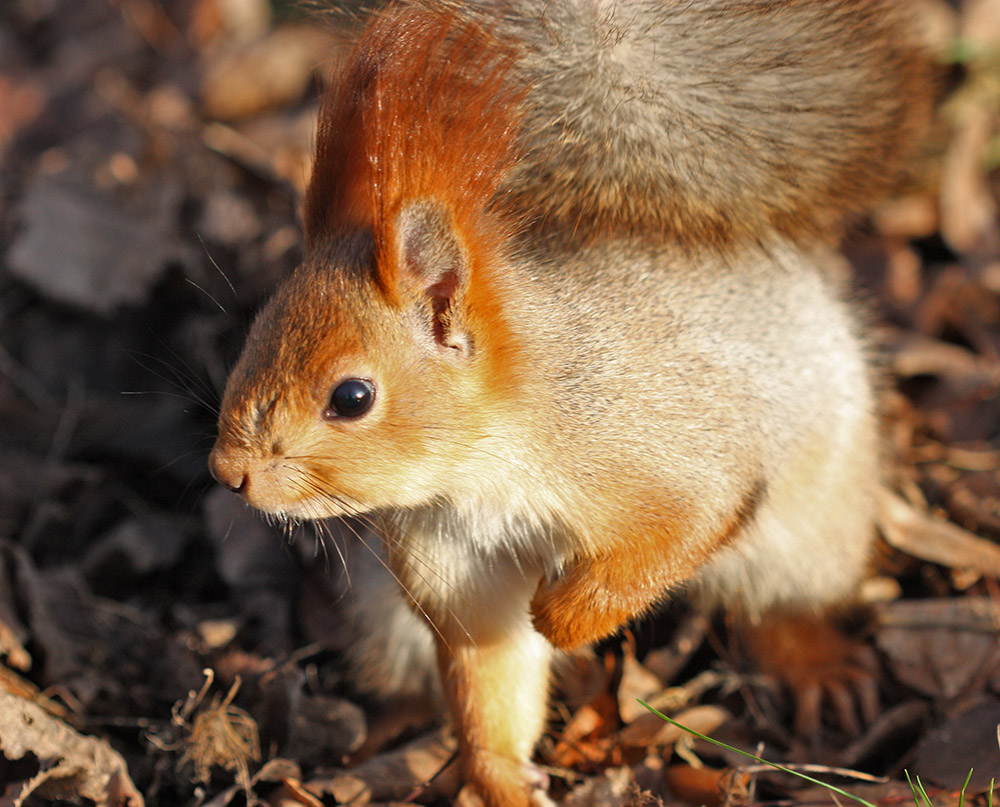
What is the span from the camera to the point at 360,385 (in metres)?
1.28

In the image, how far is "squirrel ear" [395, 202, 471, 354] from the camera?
1.26 m

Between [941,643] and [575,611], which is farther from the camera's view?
[941,643]

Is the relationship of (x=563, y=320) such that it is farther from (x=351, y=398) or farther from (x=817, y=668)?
(x=817, y=668)

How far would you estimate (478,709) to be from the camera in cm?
165

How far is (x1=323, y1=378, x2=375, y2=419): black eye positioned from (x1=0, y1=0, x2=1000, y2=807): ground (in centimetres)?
42

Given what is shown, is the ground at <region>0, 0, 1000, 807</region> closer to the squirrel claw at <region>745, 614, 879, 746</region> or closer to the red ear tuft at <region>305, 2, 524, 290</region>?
the squirrel claw at <region>745, 614, 879, 746</region>

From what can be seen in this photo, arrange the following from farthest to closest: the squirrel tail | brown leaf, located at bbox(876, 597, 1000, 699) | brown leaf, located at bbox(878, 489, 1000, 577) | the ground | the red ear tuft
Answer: brown leaf, located at bbox(878, 489, 1000, 577), brown leaf, located at bbox(876, 597, 1000, 699), the ground, the squirrel tail, the red ear tuft

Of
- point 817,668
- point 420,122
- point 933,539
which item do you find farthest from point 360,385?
point 933,539

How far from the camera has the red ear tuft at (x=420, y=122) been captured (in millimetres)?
1231

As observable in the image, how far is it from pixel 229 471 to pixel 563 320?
0.52 m

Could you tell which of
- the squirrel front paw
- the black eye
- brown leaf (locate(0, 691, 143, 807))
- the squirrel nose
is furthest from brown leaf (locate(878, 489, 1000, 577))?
brown leaf (locate(0, 691, 143, 807))

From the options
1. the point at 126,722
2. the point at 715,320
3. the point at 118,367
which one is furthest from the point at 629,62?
the point at 118,367

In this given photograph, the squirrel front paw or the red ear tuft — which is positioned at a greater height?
the red ear tuft

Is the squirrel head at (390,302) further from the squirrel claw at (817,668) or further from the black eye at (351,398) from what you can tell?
the squirrel claw at (817,668)
